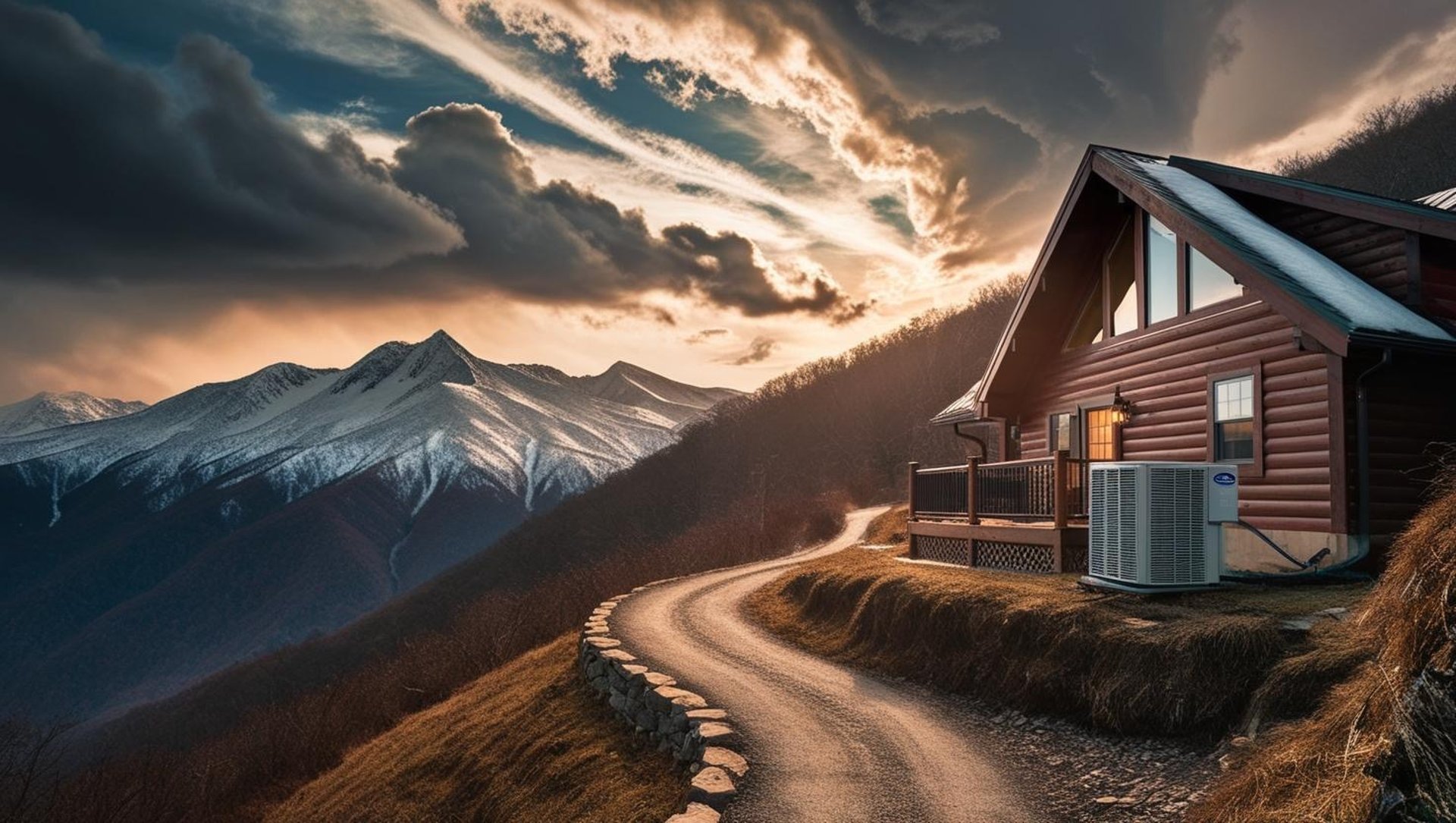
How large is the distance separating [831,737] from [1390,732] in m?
5.86

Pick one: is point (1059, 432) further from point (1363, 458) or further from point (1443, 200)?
point (1443, 200)

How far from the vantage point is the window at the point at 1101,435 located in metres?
17.2

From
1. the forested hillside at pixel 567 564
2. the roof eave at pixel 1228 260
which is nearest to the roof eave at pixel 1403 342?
the roof eave at pixel 1228 260

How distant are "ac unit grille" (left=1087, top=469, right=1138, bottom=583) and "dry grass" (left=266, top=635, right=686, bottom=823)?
6.41m

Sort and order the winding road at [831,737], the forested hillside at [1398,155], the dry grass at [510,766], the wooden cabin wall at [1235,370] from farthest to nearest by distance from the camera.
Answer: the forested hillside at [1398,155] → the wooden cabin wall at [1235,370] → the dry grass at [510,766] → the winding road at [831,737]

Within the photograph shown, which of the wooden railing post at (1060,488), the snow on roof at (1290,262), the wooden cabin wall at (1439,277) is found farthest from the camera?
the wooden railing post at (1060,488)

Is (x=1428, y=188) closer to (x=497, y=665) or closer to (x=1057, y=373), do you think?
(x=1057, y=373)

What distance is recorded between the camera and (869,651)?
1335 centimetres

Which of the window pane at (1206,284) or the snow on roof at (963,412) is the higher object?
the window pane at (1206,284)

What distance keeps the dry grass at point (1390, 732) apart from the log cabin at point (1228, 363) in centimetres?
708

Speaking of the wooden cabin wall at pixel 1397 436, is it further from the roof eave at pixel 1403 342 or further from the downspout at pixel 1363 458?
the roof eave at pixel 1403 342

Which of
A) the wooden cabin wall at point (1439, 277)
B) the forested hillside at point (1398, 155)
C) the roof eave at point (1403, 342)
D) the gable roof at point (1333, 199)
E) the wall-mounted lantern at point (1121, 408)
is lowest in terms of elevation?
the wall-mounted lantern at point (1121, 408)

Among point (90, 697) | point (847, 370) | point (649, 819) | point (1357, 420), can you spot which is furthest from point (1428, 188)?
point (90, 697)

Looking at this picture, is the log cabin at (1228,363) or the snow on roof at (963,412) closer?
the log cabin at (1228,363)
